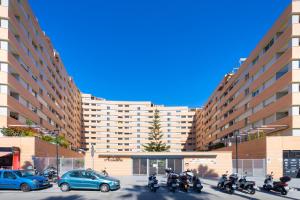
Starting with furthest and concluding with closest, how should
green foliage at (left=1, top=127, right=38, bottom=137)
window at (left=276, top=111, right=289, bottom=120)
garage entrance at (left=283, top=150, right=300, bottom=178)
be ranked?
1. window at (left=276, top=111, right=289, bottom=120)
2. garage entrance at (left=283, top=150, right=300, bottom=178)
3. green foliage at (left=1, top=127, right=38, bottom=137)

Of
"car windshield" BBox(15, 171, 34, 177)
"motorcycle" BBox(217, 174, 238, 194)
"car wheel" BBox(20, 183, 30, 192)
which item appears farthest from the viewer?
"car windshield" BBox(15, 171, 34, 177)

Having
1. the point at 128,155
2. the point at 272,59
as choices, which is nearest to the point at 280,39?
the point at 272,59

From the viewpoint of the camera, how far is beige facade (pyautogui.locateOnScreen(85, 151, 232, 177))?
47.0m

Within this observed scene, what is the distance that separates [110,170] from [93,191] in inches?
878

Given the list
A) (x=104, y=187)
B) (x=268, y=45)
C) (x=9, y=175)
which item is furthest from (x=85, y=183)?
(x=268, y=45)

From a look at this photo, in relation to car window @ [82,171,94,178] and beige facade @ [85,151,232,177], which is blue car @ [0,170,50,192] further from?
beige facade @ [85,151,232,177]

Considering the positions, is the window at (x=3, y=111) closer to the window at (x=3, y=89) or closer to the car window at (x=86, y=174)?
the window at (x=3, y=89)

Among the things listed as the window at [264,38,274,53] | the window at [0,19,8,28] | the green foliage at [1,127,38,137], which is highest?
the window at [0,19,8,28]

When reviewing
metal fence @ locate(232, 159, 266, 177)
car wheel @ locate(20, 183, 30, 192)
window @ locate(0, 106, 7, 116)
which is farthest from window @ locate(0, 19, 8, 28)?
metal fence @ locate(232, 159, 266, 177)

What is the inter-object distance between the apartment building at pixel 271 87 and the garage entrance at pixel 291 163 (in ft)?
12.6

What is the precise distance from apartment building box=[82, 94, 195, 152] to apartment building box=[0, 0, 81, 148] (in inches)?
2070

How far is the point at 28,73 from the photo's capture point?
5475 centimetres

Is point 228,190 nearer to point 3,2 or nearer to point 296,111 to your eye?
point 296,111

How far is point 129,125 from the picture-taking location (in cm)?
13538
